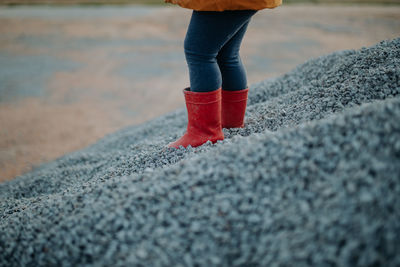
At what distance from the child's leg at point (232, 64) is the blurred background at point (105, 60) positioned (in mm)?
2594

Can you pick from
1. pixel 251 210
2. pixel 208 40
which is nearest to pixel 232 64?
pixel 208 40

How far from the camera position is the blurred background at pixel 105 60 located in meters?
4.27

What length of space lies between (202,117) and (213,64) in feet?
1.15

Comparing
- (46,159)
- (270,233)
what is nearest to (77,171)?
(46,159)

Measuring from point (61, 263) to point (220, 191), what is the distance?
2.60 feet

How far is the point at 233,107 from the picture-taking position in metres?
2.16

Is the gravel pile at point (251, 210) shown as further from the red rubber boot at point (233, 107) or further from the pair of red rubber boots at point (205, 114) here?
the red rubber boot at point (233, 107)

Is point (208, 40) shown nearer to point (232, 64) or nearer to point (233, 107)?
point (232, 64)

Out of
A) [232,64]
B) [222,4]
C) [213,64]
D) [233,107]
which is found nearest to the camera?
[222,4]

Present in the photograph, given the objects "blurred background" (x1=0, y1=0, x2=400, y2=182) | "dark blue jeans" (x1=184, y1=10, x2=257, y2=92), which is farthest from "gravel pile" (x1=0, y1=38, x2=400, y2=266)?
"blurred background" (x1=0, y1=0, x2=400, y2=182)

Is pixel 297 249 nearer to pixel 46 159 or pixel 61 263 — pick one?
pixel 61 263

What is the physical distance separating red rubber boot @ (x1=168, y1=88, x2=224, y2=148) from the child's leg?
0.93ft

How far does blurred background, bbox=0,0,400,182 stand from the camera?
427 cm

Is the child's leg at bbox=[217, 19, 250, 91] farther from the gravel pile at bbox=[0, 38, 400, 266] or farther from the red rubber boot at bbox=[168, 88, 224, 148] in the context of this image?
the gravel pile at bbox=[0, 38, 400, 266]
